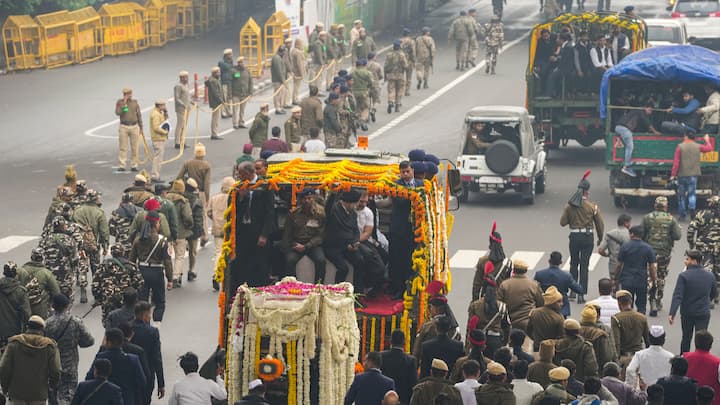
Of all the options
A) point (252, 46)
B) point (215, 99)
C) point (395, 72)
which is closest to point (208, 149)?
point (215, 99)

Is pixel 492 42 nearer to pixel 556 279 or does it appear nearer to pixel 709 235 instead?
pixel 709 235

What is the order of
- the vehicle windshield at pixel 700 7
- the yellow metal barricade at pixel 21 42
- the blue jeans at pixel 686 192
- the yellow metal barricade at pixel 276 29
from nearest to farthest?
the blue jeans at pixel 686 192, the yellow metal barricade at pixel 21 42, the yellow metal barricade at pixel 276 29, the vehicle windshield at pixel 700 7

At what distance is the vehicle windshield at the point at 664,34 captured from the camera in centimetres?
Answer: 4319

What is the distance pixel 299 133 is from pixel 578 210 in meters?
10.3

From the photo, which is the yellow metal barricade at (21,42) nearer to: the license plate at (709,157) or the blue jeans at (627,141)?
the blue jeans at (627,141)

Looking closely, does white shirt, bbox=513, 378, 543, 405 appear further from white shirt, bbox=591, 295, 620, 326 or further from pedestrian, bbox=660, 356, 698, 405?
white shirt, bbox=591, 295, 620, 326

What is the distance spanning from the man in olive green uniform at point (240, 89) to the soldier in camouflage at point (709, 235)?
18.5 meters

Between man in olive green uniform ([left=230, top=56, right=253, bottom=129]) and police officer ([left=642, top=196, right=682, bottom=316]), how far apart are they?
18093 millimetres

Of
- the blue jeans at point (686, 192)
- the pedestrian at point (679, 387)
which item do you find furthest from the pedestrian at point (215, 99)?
the pedestrian at point (679, 387)

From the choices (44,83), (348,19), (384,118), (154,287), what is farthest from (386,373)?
(348,19)

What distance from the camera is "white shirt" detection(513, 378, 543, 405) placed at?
14.4 m

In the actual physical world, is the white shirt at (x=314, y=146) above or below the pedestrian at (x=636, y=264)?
below

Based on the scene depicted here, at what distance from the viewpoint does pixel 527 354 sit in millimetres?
16281

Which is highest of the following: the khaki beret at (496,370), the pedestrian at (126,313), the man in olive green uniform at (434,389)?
the khaki beret at (496,370)
